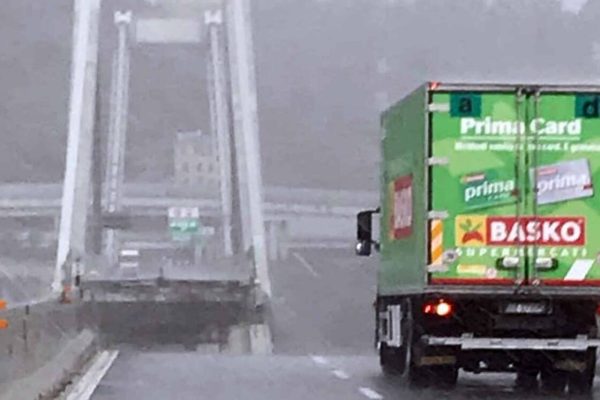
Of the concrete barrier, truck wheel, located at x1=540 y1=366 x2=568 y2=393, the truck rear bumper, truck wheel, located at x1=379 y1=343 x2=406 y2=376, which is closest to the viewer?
the concrete barrier

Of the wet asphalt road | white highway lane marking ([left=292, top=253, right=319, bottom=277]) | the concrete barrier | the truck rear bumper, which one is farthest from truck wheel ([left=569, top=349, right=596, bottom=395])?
white highway lane marking ([left=292, top=253, right=319, bottom=277])

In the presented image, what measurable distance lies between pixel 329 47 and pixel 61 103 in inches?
733

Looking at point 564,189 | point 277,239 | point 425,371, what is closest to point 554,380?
point 425,371

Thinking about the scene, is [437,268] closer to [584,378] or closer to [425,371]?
[425,371]

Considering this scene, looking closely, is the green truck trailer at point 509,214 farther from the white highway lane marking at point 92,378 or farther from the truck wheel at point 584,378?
the white highway lane marking at point 92,378

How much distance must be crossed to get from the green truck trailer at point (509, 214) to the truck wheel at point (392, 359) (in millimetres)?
1597

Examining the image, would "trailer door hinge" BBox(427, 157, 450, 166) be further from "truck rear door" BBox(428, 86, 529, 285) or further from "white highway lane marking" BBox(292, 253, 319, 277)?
"white highway lane marking" BBox(292, 253, 319, 277)

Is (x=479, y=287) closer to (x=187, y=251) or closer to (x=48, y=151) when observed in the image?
(x=187, y=251)

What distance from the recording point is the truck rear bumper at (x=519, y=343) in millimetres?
14156

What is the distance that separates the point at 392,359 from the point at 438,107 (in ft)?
13.2

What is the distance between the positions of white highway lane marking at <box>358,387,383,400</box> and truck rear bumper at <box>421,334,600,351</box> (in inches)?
30.0

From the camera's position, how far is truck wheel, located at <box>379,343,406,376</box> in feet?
52.8

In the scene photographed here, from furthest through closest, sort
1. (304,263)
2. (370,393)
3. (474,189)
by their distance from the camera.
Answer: (304,263)
(474,189)
(370,393)

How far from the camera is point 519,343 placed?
14.2 metres
